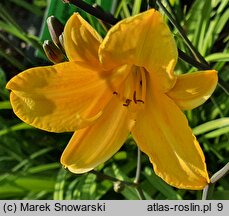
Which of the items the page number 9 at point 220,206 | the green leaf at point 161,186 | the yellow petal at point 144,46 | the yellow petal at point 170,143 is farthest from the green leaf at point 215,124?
the yellow petal at point 144,46

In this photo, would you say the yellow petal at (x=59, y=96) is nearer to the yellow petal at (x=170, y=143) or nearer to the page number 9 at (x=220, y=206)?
the yellow petal at (x=170, y=143)

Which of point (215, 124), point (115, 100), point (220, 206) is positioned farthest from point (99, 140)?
point (215, 124)

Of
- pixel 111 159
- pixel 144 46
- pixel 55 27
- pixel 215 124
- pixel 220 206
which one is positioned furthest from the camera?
pixel 111 159

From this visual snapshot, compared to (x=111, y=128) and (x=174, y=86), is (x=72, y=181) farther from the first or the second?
(x=174, y=86)

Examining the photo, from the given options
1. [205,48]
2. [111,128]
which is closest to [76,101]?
[111,128]

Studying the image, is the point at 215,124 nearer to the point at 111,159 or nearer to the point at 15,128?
the point at 111,159
